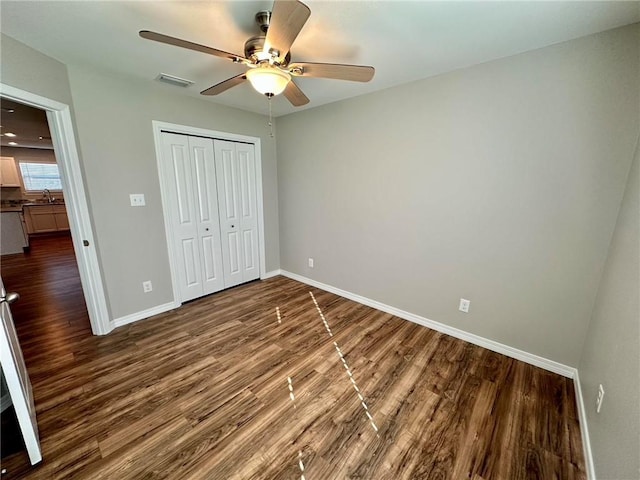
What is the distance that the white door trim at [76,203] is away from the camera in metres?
2.01

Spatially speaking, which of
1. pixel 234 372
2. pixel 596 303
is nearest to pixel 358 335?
pixel 234 372

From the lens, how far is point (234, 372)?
2.00 m

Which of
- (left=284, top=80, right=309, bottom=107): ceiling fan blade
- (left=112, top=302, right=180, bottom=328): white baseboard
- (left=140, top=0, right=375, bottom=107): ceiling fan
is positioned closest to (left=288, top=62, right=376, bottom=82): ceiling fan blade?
(left=140, top=0, right=375, bottom=107): ceiling fan

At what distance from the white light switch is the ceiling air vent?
1.12 meters

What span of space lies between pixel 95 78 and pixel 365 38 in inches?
91.7

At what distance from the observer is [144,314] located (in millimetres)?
2752

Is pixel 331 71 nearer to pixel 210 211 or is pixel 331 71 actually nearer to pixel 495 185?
pixel 495 185

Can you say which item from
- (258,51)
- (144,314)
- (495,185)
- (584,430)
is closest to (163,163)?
(144,314)

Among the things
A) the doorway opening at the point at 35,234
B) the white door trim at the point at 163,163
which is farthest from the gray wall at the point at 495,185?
the doorway opening at the point at 35,234

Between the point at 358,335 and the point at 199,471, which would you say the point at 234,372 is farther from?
the point at 358,335

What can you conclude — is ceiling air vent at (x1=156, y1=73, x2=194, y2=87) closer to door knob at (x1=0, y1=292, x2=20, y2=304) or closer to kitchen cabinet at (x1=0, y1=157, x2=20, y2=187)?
door knob at (x1=0, y1=292, x2=20, y2=304)

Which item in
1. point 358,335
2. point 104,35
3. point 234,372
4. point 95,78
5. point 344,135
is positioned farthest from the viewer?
point 344,135

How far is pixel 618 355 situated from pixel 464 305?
1171 millimetres

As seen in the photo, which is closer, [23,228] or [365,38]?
[365,38]
